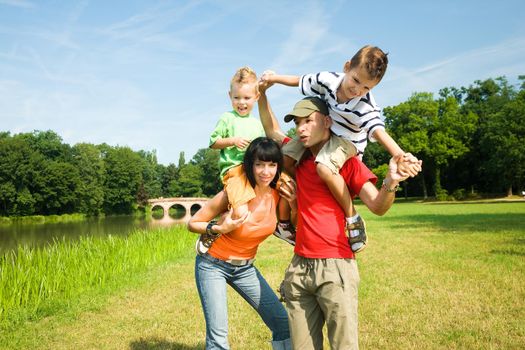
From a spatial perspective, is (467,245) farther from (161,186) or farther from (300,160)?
(161,186)

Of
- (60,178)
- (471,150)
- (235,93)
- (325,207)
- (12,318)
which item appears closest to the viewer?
(325,207)

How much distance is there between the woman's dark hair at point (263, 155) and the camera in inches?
116

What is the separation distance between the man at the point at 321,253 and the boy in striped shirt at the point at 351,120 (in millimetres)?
73

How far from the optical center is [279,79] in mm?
3127

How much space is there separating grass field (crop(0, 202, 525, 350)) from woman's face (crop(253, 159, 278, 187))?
99.6 inches

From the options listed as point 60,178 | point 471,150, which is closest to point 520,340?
point 471,150

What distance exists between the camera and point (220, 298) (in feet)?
10.2

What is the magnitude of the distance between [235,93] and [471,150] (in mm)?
50418

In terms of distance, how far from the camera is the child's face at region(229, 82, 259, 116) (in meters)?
3.48

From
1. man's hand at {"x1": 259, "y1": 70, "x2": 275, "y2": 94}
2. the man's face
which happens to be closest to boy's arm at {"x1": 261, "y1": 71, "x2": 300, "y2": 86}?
man's hand at {"x1": 259, "y1": 70, "x2": 275, "y2": 94}

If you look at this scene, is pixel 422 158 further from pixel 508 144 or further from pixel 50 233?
pixel 50 233

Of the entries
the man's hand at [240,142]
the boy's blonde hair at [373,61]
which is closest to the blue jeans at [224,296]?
the man's hand at [240,142]

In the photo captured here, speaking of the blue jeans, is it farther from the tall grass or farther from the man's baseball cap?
the tall grass

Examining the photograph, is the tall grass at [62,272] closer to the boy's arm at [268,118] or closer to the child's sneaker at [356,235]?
the boy's arm at [268,118]
